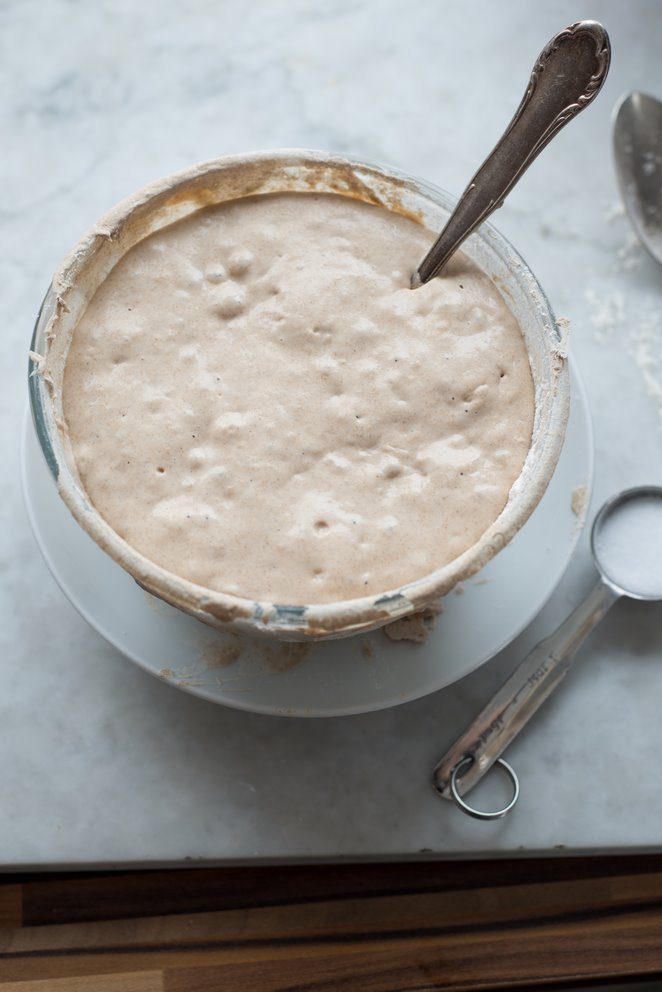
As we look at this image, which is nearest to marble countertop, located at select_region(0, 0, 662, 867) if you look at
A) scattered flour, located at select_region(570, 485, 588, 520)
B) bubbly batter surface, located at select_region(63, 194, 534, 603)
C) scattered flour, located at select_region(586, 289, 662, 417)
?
scattered flour, located at select_region(586, 289, 662, 417)

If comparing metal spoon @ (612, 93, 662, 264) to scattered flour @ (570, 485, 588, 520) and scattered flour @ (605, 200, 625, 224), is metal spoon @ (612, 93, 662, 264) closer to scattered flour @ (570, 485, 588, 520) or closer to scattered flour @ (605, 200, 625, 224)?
scattered flour @ (605, 200, 625, 224)

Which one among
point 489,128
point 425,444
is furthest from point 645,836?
point 489,128

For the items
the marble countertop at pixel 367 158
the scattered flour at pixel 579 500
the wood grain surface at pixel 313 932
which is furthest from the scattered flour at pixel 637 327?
the wood grain surface at pixel 313 932

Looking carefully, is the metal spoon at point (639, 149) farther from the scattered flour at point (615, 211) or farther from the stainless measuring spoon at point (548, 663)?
the stainless measuring spoon at point (548, 663)

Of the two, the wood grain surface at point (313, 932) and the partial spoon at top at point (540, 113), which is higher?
the partial spoon at top at point (540, 113)

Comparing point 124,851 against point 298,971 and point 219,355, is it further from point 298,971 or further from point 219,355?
point 219,355

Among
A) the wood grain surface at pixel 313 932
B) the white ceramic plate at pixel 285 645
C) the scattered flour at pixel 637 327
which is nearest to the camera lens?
the white ceramic plate at pixel 285 645

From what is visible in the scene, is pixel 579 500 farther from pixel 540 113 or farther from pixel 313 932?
pixel 313 932

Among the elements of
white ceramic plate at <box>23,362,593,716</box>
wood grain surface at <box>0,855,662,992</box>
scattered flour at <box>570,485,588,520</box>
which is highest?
scattered flour at <box>570,485,588,520</box>
